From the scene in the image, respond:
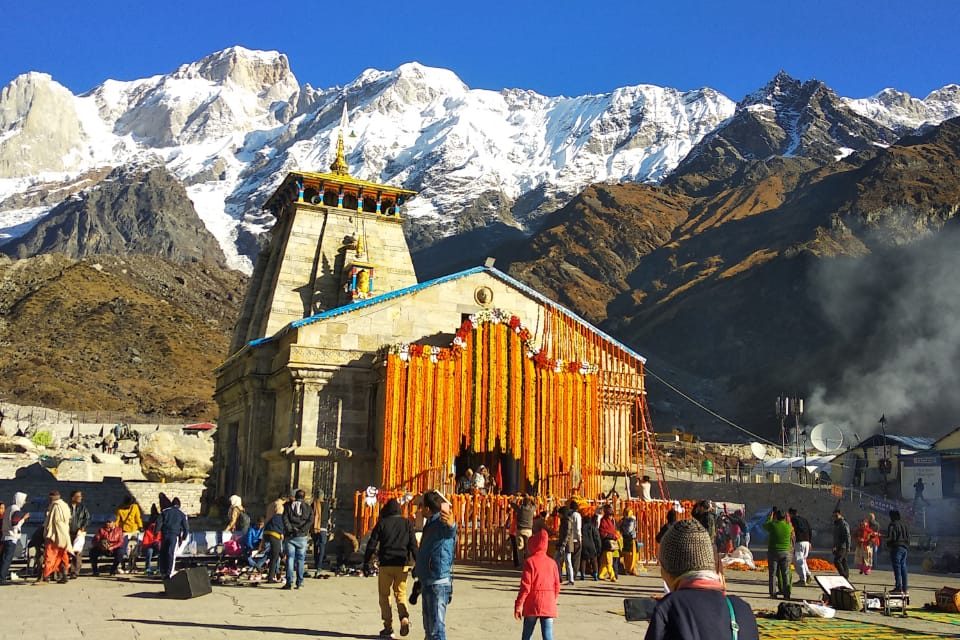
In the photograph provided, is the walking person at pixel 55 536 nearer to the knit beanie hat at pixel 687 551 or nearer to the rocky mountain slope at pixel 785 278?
the knit beanie hat at pixel 687 551

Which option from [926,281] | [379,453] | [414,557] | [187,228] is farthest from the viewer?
[187,228]

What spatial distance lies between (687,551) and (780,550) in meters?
12.1

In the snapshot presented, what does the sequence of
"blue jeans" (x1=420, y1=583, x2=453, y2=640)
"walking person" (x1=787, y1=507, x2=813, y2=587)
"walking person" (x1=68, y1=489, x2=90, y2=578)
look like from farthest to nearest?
"walking person" (x1=787, y1=507, x2=813, y2=587) < "walking person" (x1=68, y1=489, x2=90, y2=578) < "blue jeans" (x1=420, y1=583, x2=453, y2=640)

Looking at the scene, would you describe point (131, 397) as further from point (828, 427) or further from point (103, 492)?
point (828, 427)

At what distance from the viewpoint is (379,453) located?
71.5 ft

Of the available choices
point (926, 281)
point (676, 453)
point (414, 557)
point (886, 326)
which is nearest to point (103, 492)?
point (414, 557)

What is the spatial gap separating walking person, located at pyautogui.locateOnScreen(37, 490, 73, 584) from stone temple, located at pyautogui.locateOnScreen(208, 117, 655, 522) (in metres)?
6.44

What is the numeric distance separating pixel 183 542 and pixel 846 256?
89.5 meters

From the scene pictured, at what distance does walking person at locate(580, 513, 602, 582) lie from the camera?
1767 centimetres

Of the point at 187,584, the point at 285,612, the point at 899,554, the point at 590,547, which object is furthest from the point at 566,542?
the point at 187,584

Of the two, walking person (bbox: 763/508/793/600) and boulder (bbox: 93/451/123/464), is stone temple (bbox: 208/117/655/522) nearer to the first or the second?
walking person (bbox: 763/508/793/600)

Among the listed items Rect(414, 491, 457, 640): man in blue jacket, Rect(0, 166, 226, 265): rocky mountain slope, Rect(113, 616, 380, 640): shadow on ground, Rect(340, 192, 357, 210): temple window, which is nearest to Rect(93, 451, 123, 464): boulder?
Rect(340, 192, 357, 210): temple window

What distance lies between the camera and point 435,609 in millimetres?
9234

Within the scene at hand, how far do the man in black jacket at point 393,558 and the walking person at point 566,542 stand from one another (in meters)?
6.78
